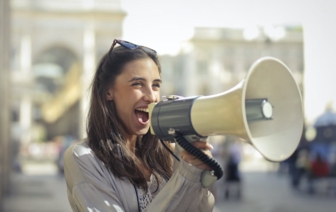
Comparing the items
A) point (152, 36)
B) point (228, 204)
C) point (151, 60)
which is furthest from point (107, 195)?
point (228, 204)

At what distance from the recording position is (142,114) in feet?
3.89

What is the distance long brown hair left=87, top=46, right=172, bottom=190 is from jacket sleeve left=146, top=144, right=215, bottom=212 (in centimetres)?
12

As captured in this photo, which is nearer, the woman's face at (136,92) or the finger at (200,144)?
the finger at (200,144)

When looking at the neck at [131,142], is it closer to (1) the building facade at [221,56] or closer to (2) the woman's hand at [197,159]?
(2) the woman's hand at [197,159]

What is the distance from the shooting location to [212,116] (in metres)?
0.95

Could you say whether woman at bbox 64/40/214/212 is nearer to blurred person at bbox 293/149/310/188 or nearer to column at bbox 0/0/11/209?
column at bbox 0/0/11/209

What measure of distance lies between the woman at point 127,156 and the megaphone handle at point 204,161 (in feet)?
0.04

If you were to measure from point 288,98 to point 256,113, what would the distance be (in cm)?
8

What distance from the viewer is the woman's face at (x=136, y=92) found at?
1165 mm

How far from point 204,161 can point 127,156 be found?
8.8 inches

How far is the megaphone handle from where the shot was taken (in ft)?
3.27

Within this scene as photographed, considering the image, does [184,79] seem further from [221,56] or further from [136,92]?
[136,92]

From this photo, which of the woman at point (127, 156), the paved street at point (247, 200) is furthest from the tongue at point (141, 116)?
the paved street at point (247, 200)

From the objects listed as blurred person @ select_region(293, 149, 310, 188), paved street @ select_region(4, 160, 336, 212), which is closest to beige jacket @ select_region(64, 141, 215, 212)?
paved street @ select_region(4, 160, 336, 212)
